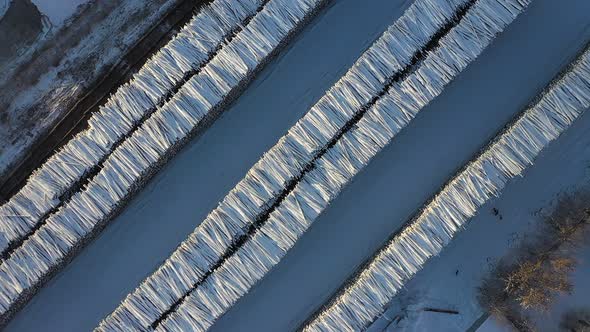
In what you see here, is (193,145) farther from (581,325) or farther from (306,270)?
(581,325)

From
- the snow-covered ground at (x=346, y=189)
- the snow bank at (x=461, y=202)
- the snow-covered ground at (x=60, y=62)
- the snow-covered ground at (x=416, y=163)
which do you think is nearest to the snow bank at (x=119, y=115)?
the snow-covered ground at (x=60, y=62)

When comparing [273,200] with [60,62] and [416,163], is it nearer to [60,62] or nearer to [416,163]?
[416,163]

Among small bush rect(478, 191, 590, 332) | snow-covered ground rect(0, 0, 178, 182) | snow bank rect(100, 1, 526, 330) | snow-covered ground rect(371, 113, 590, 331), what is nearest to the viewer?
snow bank rect(100, 1, 526, 330)

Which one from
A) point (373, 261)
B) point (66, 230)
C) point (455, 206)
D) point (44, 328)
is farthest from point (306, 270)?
point (44, 328)

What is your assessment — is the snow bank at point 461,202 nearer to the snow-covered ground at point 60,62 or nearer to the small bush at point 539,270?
the small bush at point 539,270

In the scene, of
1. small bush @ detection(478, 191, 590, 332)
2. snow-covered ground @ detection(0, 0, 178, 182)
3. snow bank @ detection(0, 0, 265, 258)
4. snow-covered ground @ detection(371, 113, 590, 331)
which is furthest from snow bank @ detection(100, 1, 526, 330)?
snow-covered ground @ detection(0, 0, 178, 182)

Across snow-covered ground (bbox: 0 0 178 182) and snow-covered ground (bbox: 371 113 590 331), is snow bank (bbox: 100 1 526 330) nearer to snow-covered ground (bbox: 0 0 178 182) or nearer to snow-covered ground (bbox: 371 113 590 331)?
snow-covered ground (bbox: 371 113 590 331)
